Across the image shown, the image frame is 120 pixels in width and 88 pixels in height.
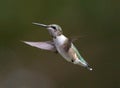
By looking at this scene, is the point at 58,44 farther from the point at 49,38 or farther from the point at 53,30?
the point at 49,38

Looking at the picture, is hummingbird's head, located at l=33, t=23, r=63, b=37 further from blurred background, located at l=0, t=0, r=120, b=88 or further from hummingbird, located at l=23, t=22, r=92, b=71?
blurred background, located at l=0, t=0, r=120, b=88

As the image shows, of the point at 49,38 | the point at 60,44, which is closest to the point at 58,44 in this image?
the point at 60,44

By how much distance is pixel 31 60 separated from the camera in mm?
2723

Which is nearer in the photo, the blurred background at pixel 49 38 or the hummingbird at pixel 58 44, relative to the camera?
the hummingbird at pixel 58 44

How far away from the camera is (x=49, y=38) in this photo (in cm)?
254

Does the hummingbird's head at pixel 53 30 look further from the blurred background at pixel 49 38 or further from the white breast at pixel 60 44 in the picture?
the blurred background at pixel 49 38

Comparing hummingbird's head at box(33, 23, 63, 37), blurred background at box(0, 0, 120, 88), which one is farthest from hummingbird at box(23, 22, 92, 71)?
blurred background at box(0, 0, 120, 88)

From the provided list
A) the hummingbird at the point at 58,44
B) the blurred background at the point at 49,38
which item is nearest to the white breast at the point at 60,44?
the hummingbird at the point at 58,44

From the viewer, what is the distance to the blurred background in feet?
8.34

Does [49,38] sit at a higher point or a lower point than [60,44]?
lower

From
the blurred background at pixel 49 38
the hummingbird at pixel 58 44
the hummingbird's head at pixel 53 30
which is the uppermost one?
the hummingbird's head at pixel 53 30

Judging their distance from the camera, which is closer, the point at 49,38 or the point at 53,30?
the point at 53,30

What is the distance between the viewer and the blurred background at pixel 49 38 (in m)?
2.54

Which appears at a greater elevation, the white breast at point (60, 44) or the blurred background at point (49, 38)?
the white breast at point (60, 44)
